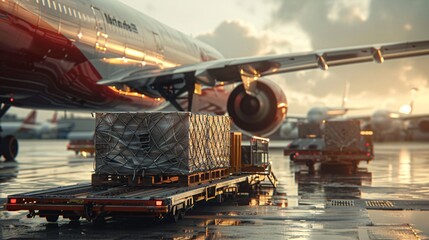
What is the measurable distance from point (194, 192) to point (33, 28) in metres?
7.31

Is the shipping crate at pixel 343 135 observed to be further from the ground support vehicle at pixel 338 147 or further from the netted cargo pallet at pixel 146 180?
the netted cargo pallet at pixel 146 180

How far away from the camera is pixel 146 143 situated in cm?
1258

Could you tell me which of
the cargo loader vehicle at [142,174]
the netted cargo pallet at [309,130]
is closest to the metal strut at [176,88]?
the cargo loader vehicle at [142,174]

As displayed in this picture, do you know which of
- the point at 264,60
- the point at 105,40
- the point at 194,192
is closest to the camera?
the point at 194,192

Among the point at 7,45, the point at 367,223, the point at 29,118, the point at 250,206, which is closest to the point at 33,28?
the point at 7,45

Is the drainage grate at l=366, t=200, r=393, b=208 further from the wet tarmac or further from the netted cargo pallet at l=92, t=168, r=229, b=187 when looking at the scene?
the netted cargo pallet at l=92, t=168, r=229, b=187

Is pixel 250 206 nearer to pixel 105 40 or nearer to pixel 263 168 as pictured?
pixel 263 168

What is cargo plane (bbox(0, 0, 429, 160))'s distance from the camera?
56.9ft

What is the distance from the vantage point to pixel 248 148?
1753 cm

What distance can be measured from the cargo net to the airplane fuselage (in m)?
5.08

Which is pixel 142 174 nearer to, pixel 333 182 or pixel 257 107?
pixel 333 182

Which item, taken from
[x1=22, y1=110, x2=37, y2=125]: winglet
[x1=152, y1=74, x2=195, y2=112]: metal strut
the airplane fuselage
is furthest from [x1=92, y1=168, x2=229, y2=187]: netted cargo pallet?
[x1=22, y1=110, x2=37, y2=125]: winglet

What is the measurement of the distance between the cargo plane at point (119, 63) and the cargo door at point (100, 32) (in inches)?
1.3

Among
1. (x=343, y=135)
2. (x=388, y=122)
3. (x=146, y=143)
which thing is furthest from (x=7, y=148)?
(x=388, y=122)
